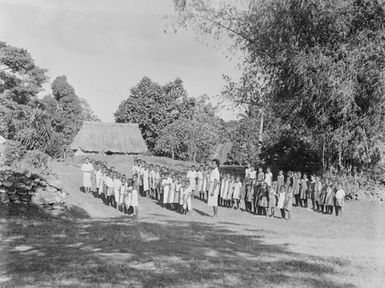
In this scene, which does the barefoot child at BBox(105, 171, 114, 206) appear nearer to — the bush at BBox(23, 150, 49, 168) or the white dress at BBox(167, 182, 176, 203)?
the white dress at BBox(167, 182, 176, 203)

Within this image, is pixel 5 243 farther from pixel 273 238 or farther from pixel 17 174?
pixel 273 238

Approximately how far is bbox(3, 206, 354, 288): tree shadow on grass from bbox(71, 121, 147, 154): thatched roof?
32622 mm

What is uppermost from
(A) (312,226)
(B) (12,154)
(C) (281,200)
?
(B) (12,154)

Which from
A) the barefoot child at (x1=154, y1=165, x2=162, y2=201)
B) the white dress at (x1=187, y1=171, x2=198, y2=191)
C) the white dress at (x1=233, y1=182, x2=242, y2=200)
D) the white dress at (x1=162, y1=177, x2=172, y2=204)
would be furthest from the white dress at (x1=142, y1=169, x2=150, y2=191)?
the white dress at (x1=233, y1=182, x2=242, y2=200)

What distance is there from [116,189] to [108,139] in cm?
2940

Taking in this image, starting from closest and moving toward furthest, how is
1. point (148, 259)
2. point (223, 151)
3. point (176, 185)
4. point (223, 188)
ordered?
point (148, 259)
point (176, 185)
point (223, 188)
point (223, 151)

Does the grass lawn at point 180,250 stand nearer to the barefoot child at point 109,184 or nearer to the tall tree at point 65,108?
the barefoot child at point 109,184

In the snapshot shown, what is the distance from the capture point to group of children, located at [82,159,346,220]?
18.1 meters

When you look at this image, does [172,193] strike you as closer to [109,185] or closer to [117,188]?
[117,188]

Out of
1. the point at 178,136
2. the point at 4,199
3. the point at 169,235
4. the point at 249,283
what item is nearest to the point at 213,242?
the point at 169,235

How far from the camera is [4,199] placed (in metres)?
14.9

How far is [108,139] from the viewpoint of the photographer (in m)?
47.1

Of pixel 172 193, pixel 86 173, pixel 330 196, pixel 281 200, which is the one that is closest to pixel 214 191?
pixel 172 193

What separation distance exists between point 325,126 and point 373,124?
7.03ft
